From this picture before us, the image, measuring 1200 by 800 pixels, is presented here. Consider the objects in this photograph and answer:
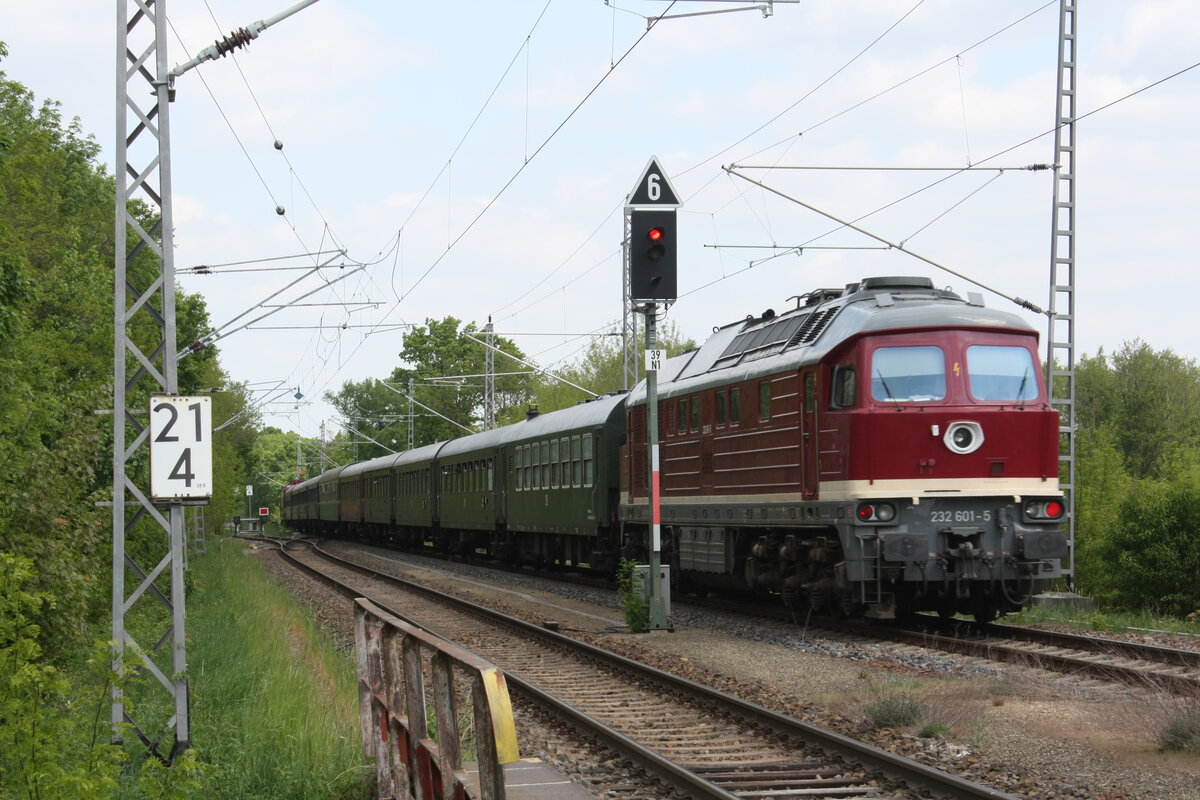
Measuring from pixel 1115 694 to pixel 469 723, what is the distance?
4998 mm

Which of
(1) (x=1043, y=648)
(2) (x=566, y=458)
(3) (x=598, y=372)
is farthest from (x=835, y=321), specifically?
(3) (x=598, y=372)

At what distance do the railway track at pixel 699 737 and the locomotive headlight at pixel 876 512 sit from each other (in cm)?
306

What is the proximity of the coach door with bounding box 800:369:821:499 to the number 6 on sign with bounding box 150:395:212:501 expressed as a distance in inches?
296

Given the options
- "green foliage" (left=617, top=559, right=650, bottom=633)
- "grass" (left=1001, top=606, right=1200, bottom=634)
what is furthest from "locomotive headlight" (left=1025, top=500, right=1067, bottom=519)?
"green foliage" (left=617, top=559, right=650, bottom=633)

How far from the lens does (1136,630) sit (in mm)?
14844

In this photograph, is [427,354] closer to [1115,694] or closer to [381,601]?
[381,601]

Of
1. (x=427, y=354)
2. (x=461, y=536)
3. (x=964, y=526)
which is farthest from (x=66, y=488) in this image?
(x=427, y=354)

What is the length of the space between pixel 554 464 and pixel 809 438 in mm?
13232

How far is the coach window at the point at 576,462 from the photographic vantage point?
25.7 m

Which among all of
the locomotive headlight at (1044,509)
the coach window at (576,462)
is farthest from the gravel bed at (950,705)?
the coach window at (576,462)

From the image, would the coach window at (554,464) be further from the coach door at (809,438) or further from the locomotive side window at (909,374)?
the locomotive side window at (909,374)

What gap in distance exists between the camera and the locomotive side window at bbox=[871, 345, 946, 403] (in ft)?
46.8

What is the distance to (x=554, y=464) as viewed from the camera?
27.9 meters

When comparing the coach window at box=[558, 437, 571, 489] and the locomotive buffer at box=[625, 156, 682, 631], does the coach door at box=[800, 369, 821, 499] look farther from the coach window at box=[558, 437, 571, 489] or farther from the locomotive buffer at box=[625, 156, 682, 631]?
the coach window at box=[558, 437, 571, 489]
